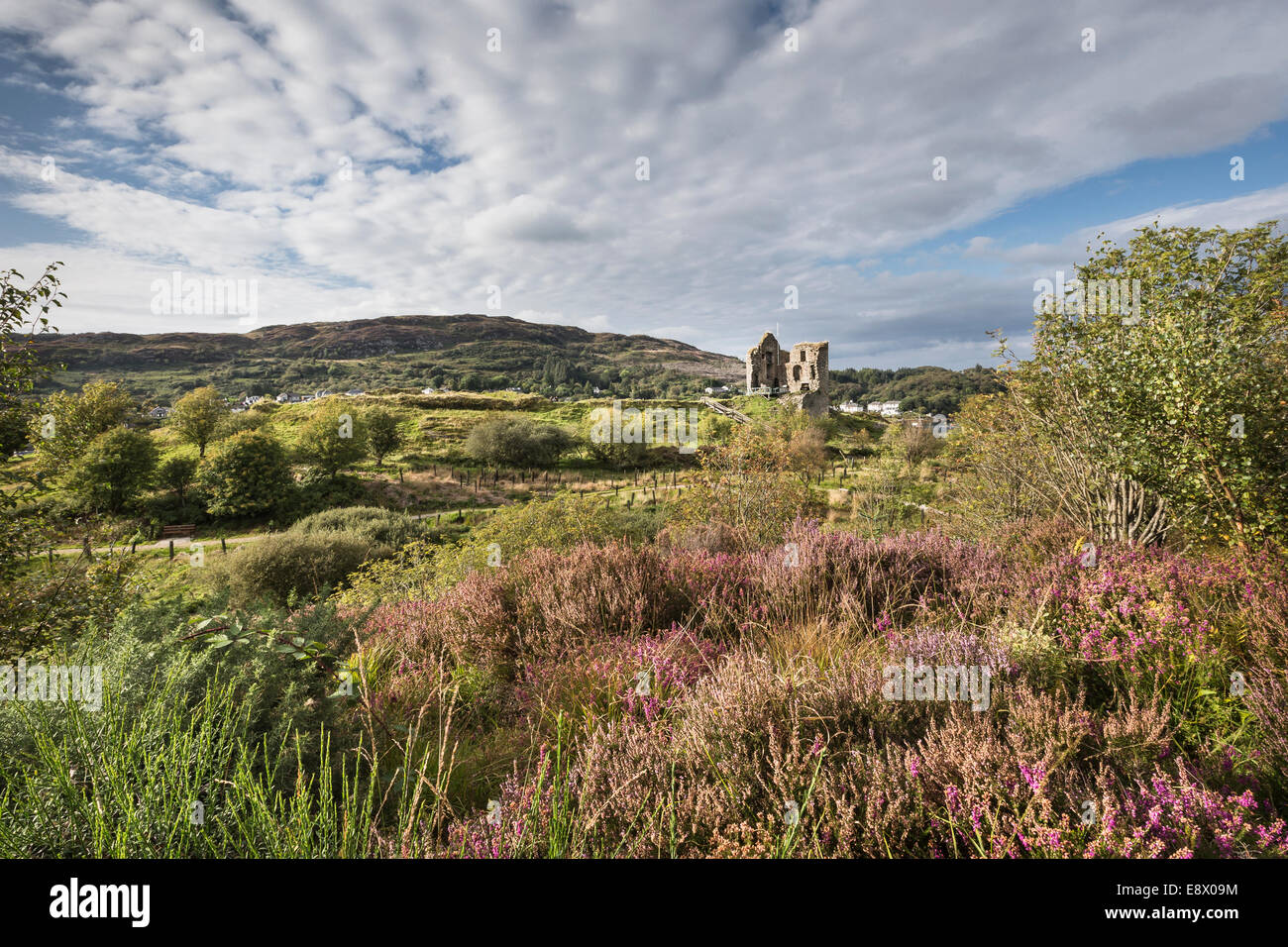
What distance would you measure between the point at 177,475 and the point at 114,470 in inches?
150

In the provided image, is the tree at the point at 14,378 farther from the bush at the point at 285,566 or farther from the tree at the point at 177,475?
the tree at the point at 177,475

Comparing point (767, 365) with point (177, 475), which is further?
point (767, 365)

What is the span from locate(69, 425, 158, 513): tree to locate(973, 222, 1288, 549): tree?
4856cm

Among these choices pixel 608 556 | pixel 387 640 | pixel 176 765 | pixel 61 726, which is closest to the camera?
pixel 176 765

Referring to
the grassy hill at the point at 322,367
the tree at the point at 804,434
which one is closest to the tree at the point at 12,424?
the tree at the point at 804,434

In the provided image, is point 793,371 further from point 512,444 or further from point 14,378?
point 14,378

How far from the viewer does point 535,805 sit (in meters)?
1.87

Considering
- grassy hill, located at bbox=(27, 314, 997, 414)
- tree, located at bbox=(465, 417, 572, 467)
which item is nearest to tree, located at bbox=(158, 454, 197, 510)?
tree, located at bbox=(465, 417, 572, 467)

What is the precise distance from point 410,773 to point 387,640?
181 centimetres

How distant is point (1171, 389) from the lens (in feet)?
17.7

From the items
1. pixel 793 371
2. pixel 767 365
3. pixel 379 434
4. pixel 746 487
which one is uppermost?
pixel 767 365

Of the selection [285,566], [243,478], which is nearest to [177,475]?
[243,478]
